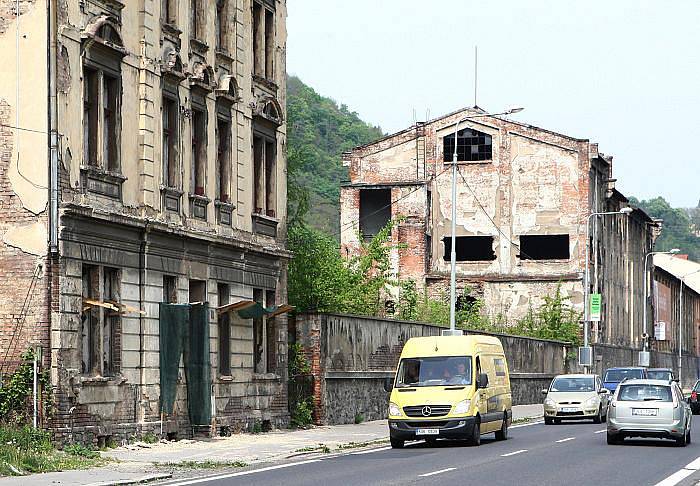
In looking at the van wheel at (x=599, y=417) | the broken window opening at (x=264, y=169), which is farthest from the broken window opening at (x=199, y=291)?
the van wheel at (x=599, y=417)

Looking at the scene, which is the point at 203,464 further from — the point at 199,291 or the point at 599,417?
the point at 599,417

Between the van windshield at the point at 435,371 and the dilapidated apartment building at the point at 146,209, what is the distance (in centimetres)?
471

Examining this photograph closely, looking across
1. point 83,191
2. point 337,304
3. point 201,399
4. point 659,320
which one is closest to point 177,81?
point 83,191

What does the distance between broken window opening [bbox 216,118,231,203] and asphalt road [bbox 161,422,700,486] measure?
26.5 feet

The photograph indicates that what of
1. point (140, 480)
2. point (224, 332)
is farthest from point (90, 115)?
point (140, 480)

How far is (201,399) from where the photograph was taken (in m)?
31.4

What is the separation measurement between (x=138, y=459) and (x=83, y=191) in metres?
5.34

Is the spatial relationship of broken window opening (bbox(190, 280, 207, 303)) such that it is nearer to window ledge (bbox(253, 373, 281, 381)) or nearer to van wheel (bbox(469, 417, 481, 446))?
window ledge (bbox(253, 373, 281, 381))

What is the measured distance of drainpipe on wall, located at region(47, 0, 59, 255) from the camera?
25188 millimetres

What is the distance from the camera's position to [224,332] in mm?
34125

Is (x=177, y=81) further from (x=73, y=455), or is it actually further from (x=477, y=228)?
(x=477, y=228)

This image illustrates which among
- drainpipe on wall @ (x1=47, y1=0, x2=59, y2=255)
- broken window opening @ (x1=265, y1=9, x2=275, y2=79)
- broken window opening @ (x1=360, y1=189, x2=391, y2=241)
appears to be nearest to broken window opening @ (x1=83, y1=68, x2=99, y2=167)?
drainpipe on wall @ (x1=47, y1=0, x2=59, y2=255)

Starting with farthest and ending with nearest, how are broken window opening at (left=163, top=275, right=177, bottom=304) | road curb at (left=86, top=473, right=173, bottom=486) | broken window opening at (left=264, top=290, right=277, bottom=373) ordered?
broken window opening at (left=264, top=290, right=277, bottom=373), broken window opening at (left=163, top=275, right=177, bottom=304), road curb at (left=86, top=473, right=173, bottom=486)

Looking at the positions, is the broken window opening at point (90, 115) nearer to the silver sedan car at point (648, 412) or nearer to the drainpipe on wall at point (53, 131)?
the drainpipe on wall at point (53, 131)
